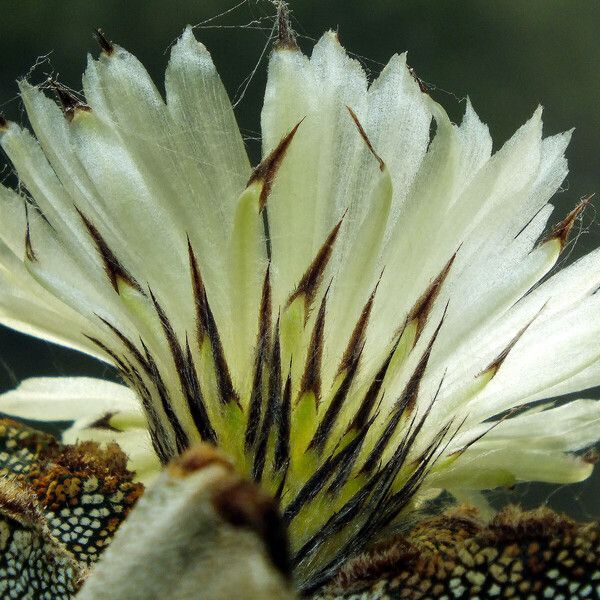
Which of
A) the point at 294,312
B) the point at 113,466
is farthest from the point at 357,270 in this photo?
the point at 113,466

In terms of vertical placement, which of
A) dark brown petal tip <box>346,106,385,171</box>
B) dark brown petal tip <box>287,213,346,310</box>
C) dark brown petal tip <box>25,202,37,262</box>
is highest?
dark brown petal tip <box>25,202,37,262</box>

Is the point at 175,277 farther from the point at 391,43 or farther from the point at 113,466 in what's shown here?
the point at 391,43

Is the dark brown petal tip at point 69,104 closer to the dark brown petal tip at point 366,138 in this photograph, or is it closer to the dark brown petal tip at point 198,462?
the dark brown petal tip at point 366,138

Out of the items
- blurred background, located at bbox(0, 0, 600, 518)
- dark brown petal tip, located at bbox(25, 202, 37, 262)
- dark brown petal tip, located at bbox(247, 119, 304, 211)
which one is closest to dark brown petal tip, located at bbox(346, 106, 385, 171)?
dark brown petal tip, located at bbox(247, 119, 304, 211)

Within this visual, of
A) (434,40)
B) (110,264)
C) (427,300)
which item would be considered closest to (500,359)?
(427,300)

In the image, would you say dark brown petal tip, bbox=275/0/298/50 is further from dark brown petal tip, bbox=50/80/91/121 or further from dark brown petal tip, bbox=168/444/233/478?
dark brown petal tip, bbox=168/444/233/478
